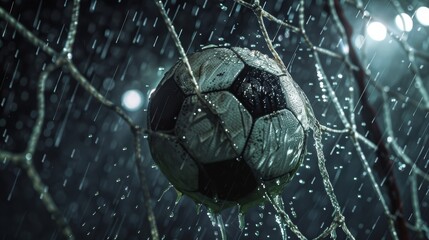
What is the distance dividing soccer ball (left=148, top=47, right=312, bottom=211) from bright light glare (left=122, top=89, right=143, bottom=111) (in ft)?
11.5

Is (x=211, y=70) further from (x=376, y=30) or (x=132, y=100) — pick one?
(x=132, y=100)

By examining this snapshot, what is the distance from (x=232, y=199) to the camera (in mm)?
1259

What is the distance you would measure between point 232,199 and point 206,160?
16 cm

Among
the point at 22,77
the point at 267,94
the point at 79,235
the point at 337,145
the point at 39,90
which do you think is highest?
the point at 267,94

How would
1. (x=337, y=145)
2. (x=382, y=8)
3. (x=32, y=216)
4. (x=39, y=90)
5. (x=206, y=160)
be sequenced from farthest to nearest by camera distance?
(x=32, y=216), (x=337, y=145), (x=382, y=8), (x=206, y=160), (x=39, y=90)

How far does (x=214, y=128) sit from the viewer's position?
1151 mm

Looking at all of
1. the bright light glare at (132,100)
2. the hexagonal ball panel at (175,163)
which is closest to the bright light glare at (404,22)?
the hexagonal ball panel at (175,163)

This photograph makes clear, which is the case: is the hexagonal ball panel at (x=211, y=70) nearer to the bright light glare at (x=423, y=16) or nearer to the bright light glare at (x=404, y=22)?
the bright light glare at (x=404, y=22)

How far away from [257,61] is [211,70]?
14 centimetres

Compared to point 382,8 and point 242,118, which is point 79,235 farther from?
point 242,118

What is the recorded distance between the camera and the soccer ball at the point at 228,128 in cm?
117

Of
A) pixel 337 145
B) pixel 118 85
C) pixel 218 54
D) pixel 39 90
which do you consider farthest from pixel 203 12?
pixel 39 90

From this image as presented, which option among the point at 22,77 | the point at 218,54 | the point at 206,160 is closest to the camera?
the point at 206,160

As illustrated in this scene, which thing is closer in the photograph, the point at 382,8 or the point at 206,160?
the point at 206,160
